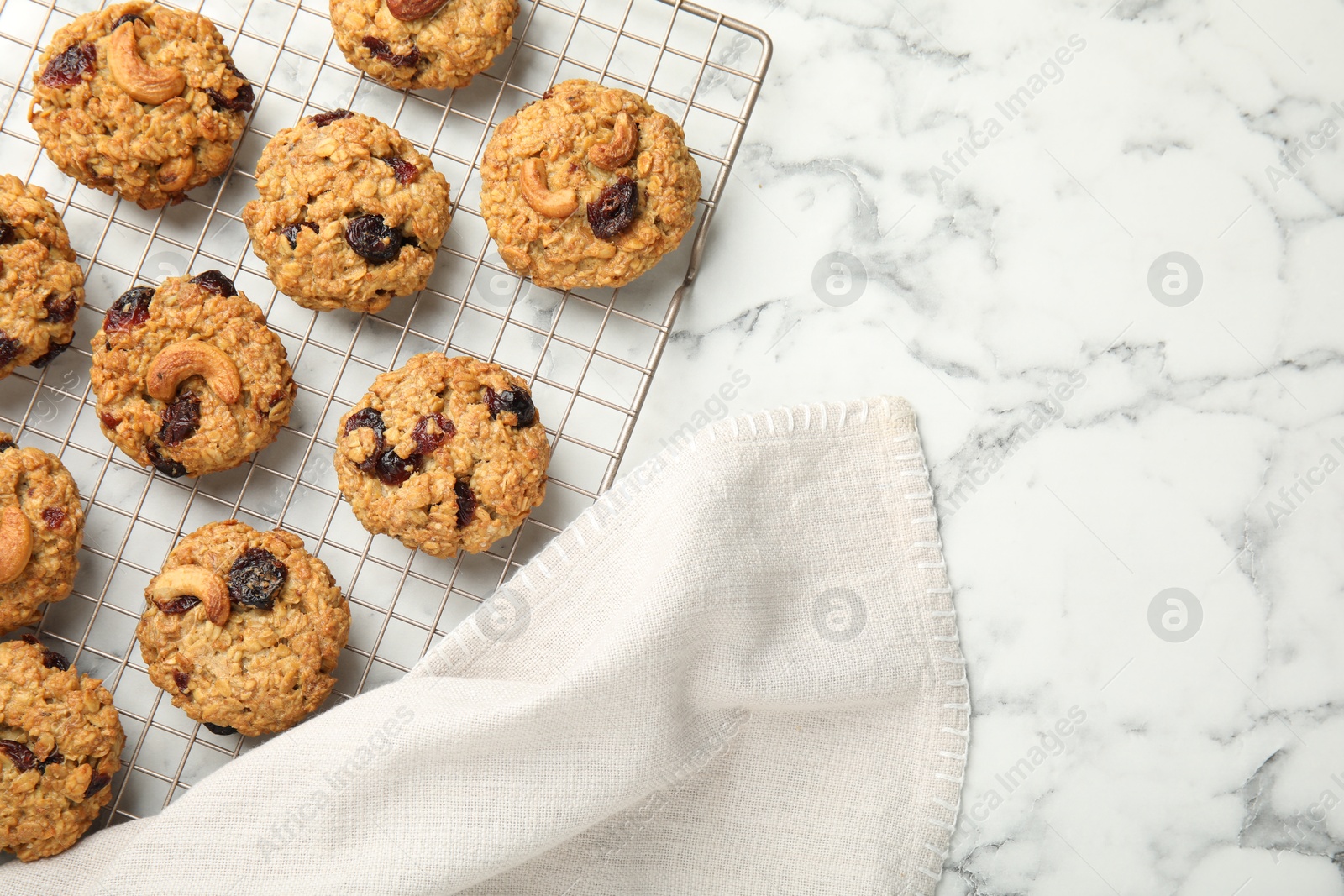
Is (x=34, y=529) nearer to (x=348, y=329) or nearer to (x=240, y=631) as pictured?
(x=240, y=631)

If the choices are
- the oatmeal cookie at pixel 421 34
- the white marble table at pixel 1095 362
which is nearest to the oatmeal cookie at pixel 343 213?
the oatmeal cookie at pixel 421 34

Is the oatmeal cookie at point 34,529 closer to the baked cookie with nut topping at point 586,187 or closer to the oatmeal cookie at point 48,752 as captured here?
the oatmeal cookie at point 48,752

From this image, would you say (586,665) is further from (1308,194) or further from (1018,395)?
(1308,194)

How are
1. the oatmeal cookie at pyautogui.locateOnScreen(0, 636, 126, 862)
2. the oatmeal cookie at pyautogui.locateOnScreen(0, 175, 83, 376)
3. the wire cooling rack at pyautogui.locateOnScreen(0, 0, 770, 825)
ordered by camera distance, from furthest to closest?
the wire cooling rack at pyautogui.locateOnScreen(0, 0, 770, 825), the oatmeal cookie at pyautogui.locateOnScreen(0, 175, 83, 376), the oatmeal cookie at pyautogui.locateOnScreen(0, 636, 126, 862)

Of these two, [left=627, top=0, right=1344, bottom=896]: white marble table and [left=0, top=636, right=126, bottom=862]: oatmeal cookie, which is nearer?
[left=0, top=636, right=126, bottom=862]: oatmeal cookie

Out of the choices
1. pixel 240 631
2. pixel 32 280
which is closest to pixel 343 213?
pixel 32 280

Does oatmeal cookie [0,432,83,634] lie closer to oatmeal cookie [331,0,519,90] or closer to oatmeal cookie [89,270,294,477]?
oatmeal cookie [89,270,294,477]

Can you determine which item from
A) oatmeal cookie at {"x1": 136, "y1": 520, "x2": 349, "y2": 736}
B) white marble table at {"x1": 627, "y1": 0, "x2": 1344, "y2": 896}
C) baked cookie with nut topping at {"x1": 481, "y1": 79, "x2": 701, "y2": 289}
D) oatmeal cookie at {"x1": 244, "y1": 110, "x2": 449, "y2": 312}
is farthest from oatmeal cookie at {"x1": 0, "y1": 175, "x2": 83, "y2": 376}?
white marble table at {"x1": 627, "y1": 0, "x2": 1344, "y2": 896}
